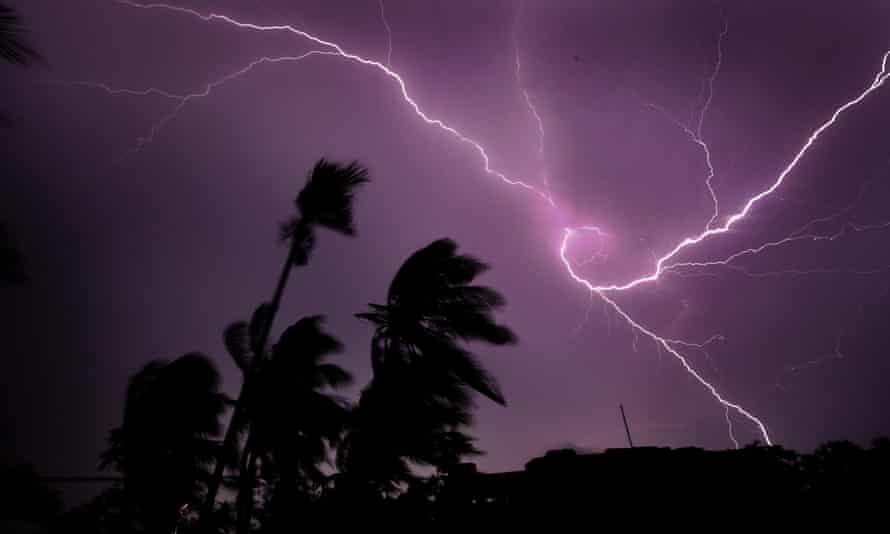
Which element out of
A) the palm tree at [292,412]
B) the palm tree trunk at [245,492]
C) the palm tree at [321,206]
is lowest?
the palm tree trunk at [245,492]

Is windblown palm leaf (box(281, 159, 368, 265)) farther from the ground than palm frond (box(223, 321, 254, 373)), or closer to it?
farther from the ground

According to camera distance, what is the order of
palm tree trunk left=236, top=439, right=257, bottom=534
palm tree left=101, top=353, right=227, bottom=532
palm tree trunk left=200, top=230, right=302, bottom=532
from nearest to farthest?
palm tree trunk left=200, top=230, right=302, bottom=532
palm tree trunk left=236, top=439, right=257, bottom=534
palm tree left=101, top=353, right=227, bottom=532

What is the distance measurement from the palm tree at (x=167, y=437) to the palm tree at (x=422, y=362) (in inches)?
205

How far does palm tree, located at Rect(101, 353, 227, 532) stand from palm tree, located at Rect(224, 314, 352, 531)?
1.22m

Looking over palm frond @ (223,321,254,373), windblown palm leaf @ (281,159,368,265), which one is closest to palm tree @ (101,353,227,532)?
palm frond @ (223,321,254,373)

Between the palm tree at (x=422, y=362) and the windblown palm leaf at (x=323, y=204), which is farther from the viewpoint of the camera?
the windblown palm leaf at (x=323, y=204)

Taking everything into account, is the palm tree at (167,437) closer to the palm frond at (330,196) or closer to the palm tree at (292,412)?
the palm tree at (292,412)

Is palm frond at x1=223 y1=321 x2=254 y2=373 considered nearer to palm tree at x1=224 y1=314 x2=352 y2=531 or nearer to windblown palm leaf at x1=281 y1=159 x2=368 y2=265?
palm tree at x1=224 y1=314 x2=352 y2=531

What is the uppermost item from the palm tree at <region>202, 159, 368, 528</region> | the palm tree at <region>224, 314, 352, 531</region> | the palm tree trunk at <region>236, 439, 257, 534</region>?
the palm tree at <region>202, 159, 368, 528</region>

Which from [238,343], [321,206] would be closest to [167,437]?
[238,343]

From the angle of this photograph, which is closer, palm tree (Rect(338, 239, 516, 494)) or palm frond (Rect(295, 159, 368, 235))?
palm tree (Rect(338, 239, 516, 494))

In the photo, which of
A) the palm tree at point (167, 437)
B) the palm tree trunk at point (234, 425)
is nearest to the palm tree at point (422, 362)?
the palm tree trunk at point (234, 425)

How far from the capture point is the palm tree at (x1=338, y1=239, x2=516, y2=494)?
7.38m

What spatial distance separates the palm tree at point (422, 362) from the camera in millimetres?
7375
